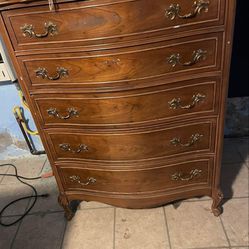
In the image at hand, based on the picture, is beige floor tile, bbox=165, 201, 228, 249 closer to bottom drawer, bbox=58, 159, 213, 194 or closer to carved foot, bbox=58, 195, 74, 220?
bottom drawer, bbox=58, 159, 213, 194

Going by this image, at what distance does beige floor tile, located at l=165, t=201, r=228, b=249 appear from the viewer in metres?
1.44

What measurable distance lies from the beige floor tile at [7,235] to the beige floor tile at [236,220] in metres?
1.33

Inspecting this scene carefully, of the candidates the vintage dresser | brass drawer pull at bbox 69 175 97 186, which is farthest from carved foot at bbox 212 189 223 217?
brass drawer pull at bbox 69 175 97 186

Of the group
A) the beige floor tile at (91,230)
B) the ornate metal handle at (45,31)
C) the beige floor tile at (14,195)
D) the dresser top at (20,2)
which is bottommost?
the beige floor tile at (14,195)

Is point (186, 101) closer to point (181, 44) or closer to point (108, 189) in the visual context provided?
point (181, 44)

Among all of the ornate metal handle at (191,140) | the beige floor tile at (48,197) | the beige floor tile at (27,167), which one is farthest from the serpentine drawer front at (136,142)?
the beige floor tile at (27,167)

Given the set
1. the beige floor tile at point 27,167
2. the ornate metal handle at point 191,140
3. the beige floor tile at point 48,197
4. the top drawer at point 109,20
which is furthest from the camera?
the beige floor tile at point 27,167

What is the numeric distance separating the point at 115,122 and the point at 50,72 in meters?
0.37

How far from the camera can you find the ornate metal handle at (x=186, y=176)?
54.3 inches

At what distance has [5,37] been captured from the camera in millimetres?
1057

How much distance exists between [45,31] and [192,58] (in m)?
0.61

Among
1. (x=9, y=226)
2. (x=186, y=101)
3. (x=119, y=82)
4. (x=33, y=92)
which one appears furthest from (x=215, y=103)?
(x=9, y=226)

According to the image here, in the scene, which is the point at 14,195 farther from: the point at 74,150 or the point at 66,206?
the point at 74,150

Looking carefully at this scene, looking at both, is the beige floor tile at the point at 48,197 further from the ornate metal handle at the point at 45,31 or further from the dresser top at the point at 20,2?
the dresser top at the point at 20,2
